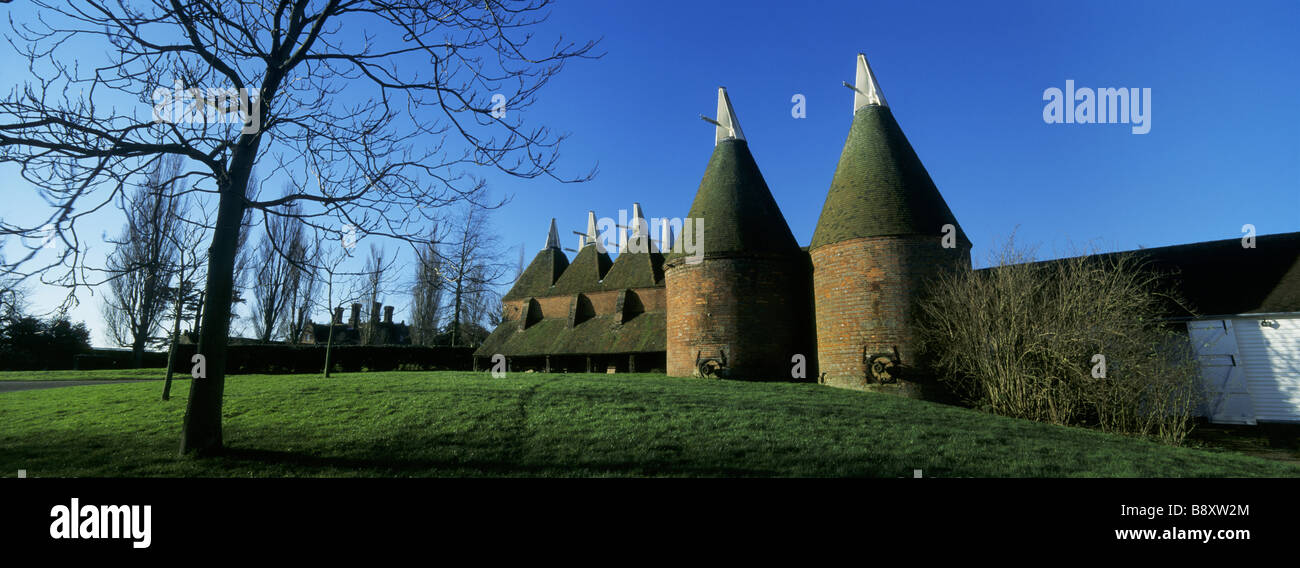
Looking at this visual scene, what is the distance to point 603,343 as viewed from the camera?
24.4 metres

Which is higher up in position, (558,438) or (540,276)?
(540,276)

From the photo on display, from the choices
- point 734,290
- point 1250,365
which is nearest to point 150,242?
point 734,290

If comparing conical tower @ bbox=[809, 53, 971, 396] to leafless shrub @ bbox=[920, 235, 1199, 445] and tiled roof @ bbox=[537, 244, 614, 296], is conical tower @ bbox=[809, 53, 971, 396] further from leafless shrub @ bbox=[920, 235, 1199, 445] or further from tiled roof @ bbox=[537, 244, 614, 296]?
tiled roof @ bbox=[537, 244, 614, 296]

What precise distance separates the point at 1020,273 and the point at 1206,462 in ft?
19.9

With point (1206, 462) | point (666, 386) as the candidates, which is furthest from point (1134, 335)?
point (666, 386)

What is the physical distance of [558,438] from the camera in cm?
793

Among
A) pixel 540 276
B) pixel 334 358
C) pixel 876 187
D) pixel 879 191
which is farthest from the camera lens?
pixel 540 276

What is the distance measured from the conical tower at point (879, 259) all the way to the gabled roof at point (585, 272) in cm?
1331

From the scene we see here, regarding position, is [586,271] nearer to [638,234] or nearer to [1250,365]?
[638,234]

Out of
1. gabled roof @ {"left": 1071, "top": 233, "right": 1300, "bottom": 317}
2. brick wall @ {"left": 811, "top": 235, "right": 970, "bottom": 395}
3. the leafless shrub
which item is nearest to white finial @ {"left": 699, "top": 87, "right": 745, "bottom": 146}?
brick wall @ {"left": 811, "top": 235, "right": 970, "bottom": 395}

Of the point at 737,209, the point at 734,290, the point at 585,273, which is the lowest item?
the point at 734,290

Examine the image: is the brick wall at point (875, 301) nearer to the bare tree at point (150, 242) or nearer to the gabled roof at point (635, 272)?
the gabled roof at point (635, 272)

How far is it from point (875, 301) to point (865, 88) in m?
8.00
